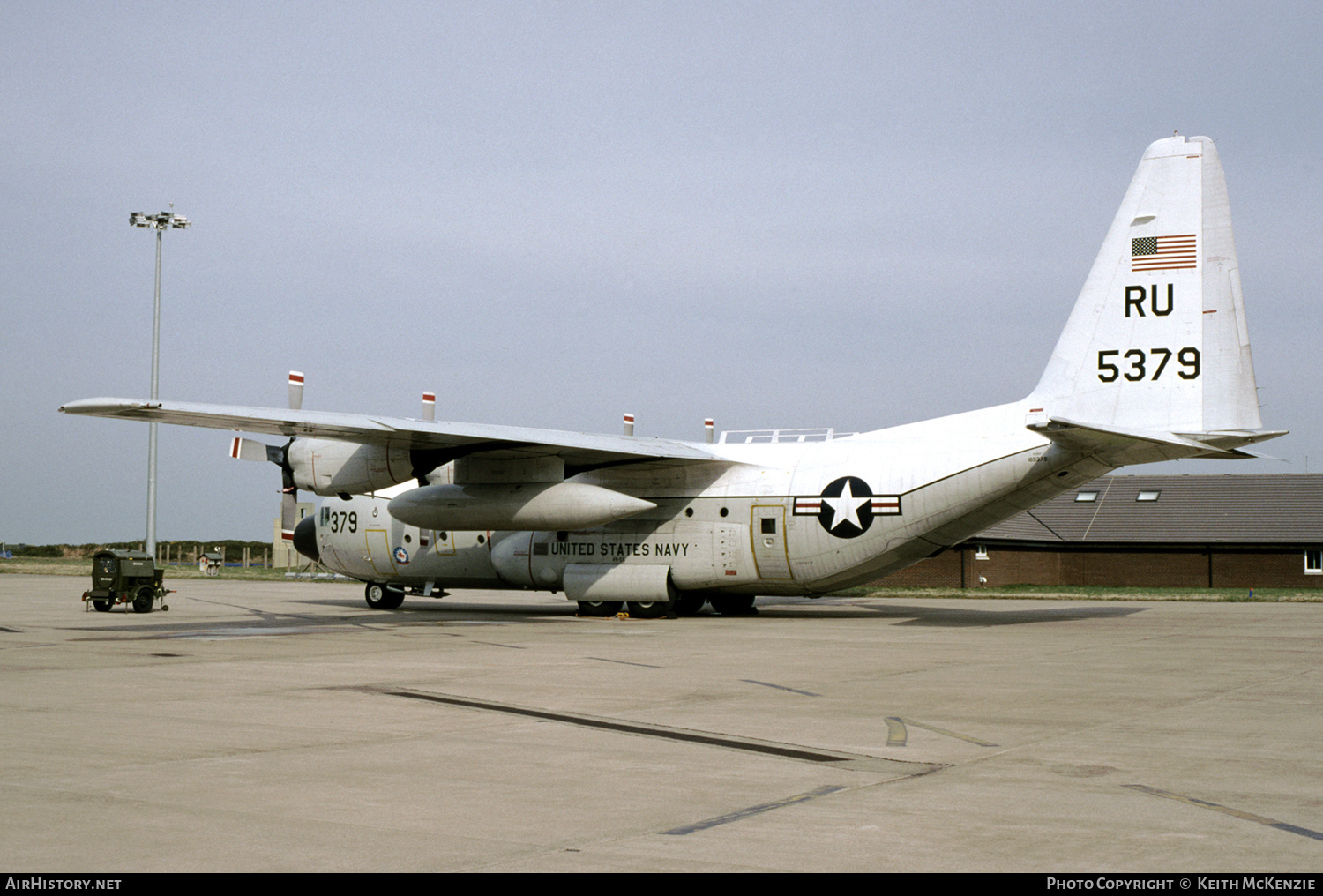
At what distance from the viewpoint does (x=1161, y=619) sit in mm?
23891

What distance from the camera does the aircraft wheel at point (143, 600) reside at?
26.5 m

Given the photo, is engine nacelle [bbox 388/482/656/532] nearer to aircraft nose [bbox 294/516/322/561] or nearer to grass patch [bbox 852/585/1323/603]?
aircraft nose [bbox 294/516/322/561]

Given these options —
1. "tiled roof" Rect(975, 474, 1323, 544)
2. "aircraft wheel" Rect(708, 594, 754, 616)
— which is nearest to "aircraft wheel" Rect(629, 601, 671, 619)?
"aircraft wheel" Rect(708, 594, 754, 616)

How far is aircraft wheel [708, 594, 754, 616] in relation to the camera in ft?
87.7

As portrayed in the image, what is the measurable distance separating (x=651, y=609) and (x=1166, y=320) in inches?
471

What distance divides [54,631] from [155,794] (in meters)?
15.2

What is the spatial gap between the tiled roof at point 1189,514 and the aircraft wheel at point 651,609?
24.1 metres

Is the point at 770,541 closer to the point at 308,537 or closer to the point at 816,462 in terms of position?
the point at 816,462

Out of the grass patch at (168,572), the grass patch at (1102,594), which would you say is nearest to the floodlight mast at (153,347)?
the grass patch at (168,572)

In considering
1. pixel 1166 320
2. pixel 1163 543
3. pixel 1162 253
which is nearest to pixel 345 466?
pixel 1166 320

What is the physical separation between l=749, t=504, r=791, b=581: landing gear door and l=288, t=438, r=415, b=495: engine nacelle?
7323 millimetres

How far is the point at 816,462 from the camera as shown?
928 inches
